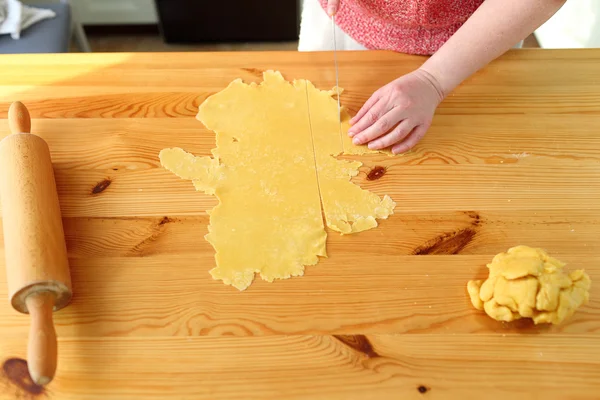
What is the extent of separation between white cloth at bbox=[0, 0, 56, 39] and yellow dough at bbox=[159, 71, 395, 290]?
90cm

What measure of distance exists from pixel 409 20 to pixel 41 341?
2.57 ft

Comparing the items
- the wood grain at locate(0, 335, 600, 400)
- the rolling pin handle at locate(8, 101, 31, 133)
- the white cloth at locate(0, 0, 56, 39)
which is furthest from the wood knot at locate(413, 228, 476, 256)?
the white cloth at locate(0, 0, 56, 39)

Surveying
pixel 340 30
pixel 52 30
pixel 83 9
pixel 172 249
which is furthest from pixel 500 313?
pixel 83 9

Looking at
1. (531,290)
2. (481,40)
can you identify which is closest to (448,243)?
(531,290)

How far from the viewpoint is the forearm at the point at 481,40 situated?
0.84 m

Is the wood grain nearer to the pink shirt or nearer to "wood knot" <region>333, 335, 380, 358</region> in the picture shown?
"wood knot" <region>333, 335, 380, 358</region>

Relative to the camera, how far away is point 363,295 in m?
0.67

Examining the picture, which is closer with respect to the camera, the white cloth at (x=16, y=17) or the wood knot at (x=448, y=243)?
the wood knot at (x=448, y=243)

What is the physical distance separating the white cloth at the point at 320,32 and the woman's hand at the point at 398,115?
0.76 feet

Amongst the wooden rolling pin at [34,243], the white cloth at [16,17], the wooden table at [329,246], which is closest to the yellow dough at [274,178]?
the wooden table at [329,246]

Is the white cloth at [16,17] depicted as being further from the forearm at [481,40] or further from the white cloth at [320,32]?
the forearm at [481,40]

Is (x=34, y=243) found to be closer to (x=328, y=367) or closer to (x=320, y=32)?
(x=328, y=367)

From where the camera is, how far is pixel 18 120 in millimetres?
771

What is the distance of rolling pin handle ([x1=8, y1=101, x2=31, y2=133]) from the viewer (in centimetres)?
77
